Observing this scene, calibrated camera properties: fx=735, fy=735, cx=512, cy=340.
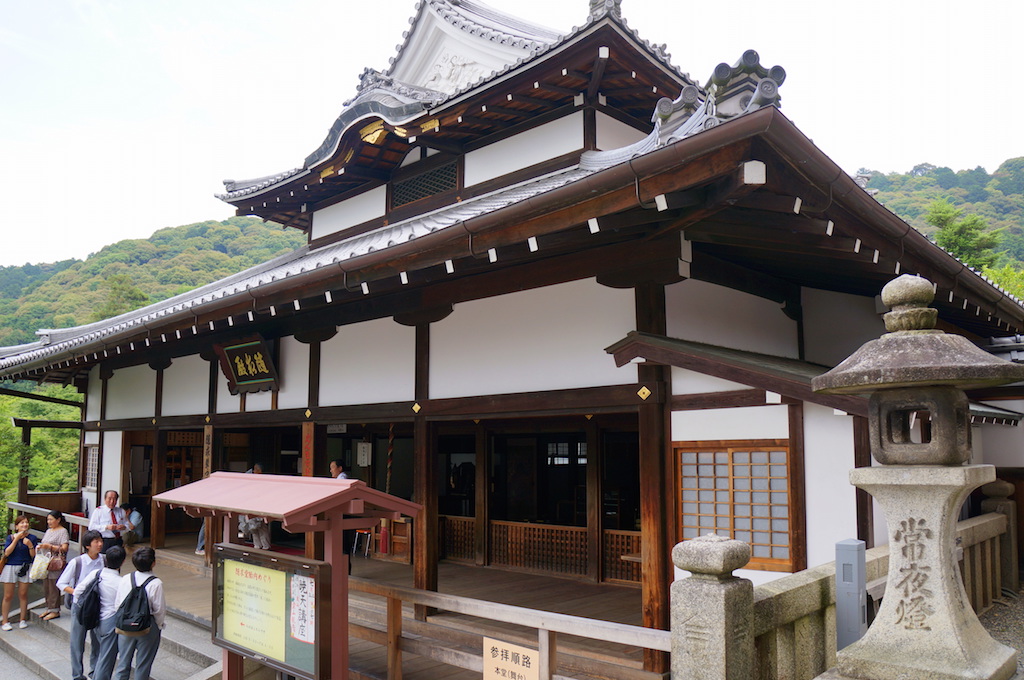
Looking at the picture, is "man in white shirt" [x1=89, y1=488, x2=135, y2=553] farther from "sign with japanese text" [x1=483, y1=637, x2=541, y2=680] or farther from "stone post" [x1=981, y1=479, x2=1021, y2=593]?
"stone post" [x1=981, y1=479, x2=1021, y2=593]

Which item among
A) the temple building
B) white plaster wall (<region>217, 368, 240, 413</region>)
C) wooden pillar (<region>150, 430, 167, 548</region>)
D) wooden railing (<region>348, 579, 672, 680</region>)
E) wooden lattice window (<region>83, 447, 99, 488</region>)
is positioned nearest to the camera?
wooden railing (<region>348, 579, 672, 680</region>)

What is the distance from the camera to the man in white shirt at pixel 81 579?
7344 millimetres

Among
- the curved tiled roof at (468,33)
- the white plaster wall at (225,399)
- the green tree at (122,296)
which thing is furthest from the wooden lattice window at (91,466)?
the green tree at (122,296)

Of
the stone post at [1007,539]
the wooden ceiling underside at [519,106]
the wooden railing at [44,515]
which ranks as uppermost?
the wooden ceiling underside at [519,106]

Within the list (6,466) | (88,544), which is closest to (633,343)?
(88,544)

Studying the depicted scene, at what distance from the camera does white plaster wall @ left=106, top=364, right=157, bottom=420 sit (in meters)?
13.7

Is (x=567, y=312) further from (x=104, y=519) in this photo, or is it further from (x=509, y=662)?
(x=104, y=519)

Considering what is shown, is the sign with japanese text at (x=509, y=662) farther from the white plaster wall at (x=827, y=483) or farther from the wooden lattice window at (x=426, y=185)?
the wooden lattice window at (x=426, y=185)

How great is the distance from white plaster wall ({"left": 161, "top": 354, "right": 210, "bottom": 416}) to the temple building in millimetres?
76

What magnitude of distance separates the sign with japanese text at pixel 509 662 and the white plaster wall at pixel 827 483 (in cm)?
221

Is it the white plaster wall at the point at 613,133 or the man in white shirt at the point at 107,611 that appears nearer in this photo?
the man in white shirt at the point at 107,611

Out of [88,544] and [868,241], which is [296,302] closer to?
[88,544]

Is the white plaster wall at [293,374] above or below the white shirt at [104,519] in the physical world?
above

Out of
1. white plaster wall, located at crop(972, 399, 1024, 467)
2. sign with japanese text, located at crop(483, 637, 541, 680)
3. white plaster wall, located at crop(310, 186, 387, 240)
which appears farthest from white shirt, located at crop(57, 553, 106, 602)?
white plaster wall, located at crop(972, 399, 1024, 467)
